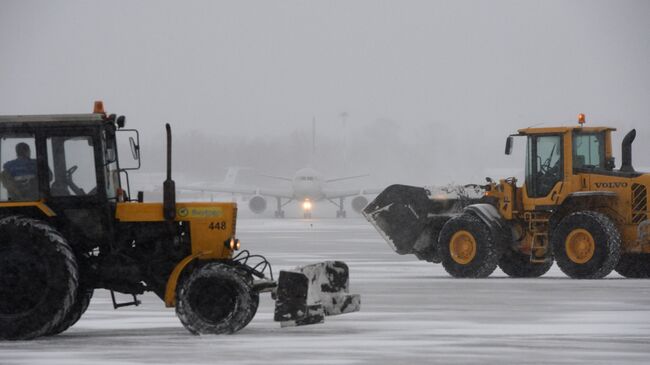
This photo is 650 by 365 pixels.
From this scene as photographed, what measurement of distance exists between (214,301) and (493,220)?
11646mm

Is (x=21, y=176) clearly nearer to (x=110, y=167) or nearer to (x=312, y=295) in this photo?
(x=110, y=167)

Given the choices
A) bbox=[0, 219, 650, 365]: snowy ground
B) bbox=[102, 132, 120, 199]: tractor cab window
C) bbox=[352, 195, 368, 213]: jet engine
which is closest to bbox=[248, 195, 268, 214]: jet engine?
bbox=[352, 195, 368, 213]: jet engine

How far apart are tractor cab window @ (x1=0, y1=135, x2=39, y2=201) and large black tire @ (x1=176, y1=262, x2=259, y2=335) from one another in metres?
1.92

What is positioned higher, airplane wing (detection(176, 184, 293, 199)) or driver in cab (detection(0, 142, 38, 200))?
driver in cab (detection(0, 142, 38, 200))

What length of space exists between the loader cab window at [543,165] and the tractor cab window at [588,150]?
0.29 m

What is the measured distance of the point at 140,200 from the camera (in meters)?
16.1

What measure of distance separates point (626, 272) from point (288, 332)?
12021 mm

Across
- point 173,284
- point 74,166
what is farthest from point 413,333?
point 74,166

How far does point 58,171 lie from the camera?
15.3 metres

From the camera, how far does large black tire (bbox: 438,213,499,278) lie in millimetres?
25922

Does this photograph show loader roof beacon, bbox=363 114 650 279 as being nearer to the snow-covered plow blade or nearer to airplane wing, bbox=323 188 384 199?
the snow-covered plow blade

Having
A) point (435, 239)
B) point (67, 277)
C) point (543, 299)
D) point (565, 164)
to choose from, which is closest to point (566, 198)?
point (565, 164)

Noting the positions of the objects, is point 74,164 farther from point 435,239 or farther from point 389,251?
point 389,251

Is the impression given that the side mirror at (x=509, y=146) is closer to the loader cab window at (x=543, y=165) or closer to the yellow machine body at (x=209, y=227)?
the loader cab window at (x=543, y=165)
